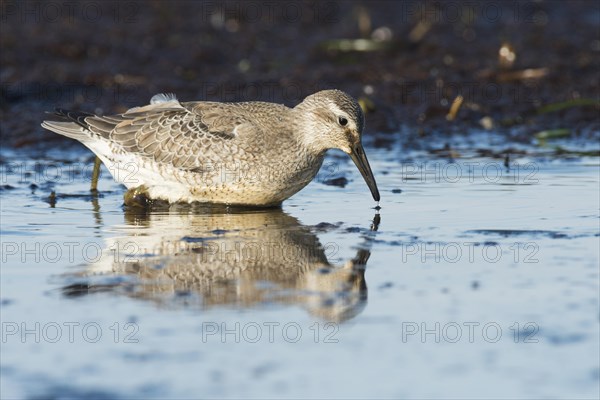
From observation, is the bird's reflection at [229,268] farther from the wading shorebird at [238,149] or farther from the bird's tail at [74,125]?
the bird's tail at [74,125]

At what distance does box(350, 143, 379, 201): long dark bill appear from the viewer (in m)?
9.48

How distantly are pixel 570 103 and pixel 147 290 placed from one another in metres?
7.73

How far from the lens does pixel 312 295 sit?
6.89 metres

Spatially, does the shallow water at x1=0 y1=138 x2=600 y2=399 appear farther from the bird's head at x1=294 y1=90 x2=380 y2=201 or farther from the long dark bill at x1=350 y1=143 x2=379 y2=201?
the bird's head at x1=294 y1=90 x2=380 y2=201

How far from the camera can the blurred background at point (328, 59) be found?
1362cm

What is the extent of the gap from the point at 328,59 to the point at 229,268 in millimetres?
8515

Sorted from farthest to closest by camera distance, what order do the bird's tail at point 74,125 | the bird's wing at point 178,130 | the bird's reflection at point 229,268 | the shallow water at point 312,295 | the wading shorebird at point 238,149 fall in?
the bird's tail at point 74,125 → the bird's wing at point 178,130 → the wading shorebird at point 238,149 → the bird's reflection at point 229,268 → the shallow water at point 312,295

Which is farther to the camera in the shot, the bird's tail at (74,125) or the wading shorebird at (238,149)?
the bird's tail at (74,125)

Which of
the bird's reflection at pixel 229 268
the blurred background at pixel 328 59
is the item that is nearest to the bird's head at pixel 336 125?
the bird's reflection at pixel 229 268

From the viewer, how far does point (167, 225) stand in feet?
29.3

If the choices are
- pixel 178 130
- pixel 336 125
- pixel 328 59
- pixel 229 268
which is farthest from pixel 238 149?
pixel 328 59

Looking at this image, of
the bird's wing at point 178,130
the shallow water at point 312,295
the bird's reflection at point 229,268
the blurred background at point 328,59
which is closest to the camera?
the shallow water at point 312,295

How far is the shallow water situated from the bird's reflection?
0.02 meters

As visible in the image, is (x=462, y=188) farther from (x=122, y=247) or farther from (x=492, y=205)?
(x=122, y=247)
